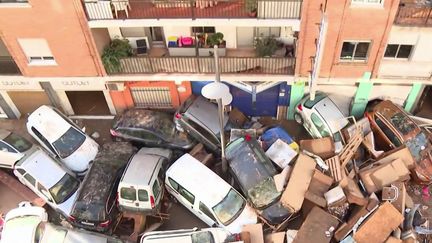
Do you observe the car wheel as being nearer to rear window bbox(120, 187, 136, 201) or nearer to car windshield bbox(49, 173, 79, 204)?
rear window bbox(120, 187, 136, 201)

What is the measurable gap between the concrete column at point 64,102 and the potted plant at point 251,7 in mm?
9583

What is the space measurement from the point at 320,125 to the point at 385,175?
333cm

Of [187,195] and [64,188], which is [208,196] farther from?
[64,188]

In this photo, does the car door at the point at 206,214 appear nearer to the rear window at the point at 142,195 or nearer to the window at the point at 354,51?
the rear window at the point at 142,195

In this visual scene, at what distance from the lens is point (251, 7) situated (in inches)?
550

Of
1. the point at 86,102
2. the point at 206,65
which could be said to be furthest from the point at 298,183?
the point at 86,102

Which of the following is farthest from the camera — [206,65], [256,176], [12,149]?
[12,149]

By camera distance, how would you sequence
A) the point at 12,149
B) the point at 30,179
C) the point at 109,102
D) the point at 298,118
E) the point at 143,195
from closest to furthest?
the point at 143,195 → the point at 30,179 → the point at 12,149 → the point at 298,118 → the point at 109,102

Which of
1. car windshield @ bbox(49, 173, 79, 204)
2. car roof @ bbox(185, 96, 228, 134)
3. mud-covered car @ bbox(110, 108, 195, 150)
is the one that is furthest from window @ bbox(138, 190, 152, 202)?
car roof @ bbox(185, 96, 228, 134)

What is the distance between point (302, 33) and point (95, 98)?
10932mm

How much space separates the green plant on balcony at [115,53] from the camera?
15906 mm

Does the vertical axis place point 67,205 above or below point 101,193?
below

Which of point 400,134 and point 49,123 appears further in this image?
point 49,123

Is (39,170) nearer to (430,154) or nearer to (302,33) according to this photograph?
(302,33)
